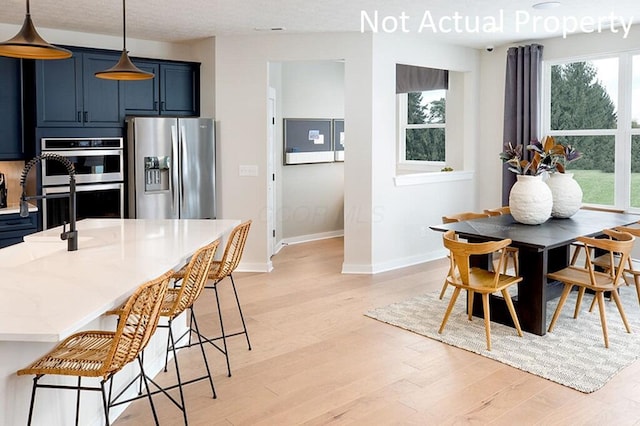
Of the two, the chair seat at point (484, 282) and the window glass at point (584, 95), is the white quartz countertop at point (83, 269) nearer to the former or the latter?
the chair seat at point (484, 282)

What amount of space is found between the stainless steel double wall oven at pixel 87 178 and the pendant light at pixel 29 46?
2587 mm

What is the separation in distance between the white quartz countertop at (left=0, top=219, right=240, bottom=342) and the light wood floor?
865 millimetres

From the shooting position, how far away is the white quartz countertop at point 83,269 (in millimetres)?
1925

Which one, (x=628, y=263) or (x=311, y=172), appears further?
(x=311, y=172)

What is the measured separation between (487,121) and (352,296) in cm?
337

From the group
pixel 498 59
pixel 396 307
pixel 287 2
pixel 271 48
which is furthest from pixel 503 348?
pixel 498 59

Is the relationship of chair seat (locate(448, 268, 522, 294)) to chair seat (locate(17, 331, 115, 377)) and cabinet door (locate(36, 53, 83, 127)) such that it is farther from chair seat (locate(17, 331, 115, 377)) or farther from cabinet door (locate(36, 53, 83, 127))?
cabinet door (locate(36, 53, 83, 127))

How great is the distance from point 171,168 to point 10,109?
1.59 meters

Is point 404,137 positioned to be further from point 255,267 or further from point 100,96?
point 100,96

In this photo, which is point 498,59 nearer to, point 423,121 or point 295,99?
point 423,121

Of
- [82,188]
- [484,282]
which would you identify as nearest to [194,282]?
[484,282]

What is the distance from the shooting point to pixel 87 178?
223 inches

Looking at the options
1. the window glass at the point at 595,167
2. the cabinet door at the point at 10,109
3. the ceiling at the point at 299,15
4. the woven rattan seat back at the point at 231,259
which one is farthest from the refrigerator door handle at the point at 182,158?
the window glass at the point at 595,167

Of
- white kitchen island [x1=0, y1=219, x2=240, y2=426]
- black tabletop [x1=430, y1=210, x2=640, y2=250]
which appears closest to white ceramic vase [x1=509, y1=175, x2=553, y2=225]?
black tabletop [x1=430, y1=210, x2=640, y2=250]
